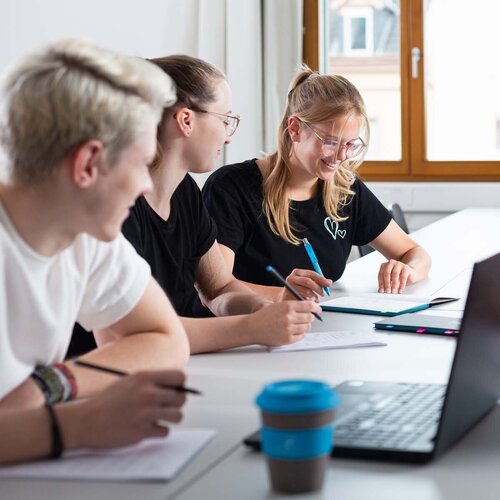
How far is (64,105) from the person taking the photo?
117cm

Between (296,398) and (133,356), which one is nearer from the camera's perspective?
(296,398)

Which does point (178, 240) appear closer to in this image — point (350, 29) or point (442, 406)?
point (442, 406)

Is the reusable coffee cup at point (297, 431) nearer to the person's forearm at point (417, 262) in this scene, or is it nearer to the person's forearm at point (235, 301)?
the person's forearm at point (235, 301)

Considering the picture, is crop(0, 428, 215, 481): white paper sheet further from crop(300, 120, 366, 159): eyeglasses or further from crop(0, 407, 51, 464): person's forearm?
crop(300, 120, 366, 159): eyeglasses

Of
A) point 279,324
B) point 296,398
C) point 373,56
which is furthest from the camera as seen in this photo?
point 373,56

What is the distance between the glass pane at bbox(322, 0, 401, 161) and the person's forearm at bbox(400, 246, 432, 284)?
2.02 meters

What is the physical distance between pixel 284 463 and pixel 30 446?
1.03ft

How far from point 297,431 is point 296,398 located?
0.04m

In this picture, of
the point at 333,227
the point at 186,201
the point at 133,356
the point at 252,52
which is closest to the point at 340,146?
the point at 333,227

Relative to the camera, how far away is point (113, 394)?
1126 millimetres

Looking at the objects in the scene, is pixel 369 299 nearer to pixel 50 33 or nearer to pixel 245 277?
pixel 245 277

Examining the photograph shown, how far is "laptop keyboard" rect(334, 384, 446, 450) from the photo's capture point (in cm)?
115

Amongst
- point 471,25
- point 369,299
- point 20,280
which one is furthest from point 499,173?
point 20,280

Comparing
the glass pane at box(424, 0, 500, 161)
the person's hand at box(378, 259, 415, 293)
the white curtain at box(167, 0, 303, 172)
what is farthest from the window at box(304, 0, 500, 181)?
the person's hand at box(378, 259, 415, 293)
